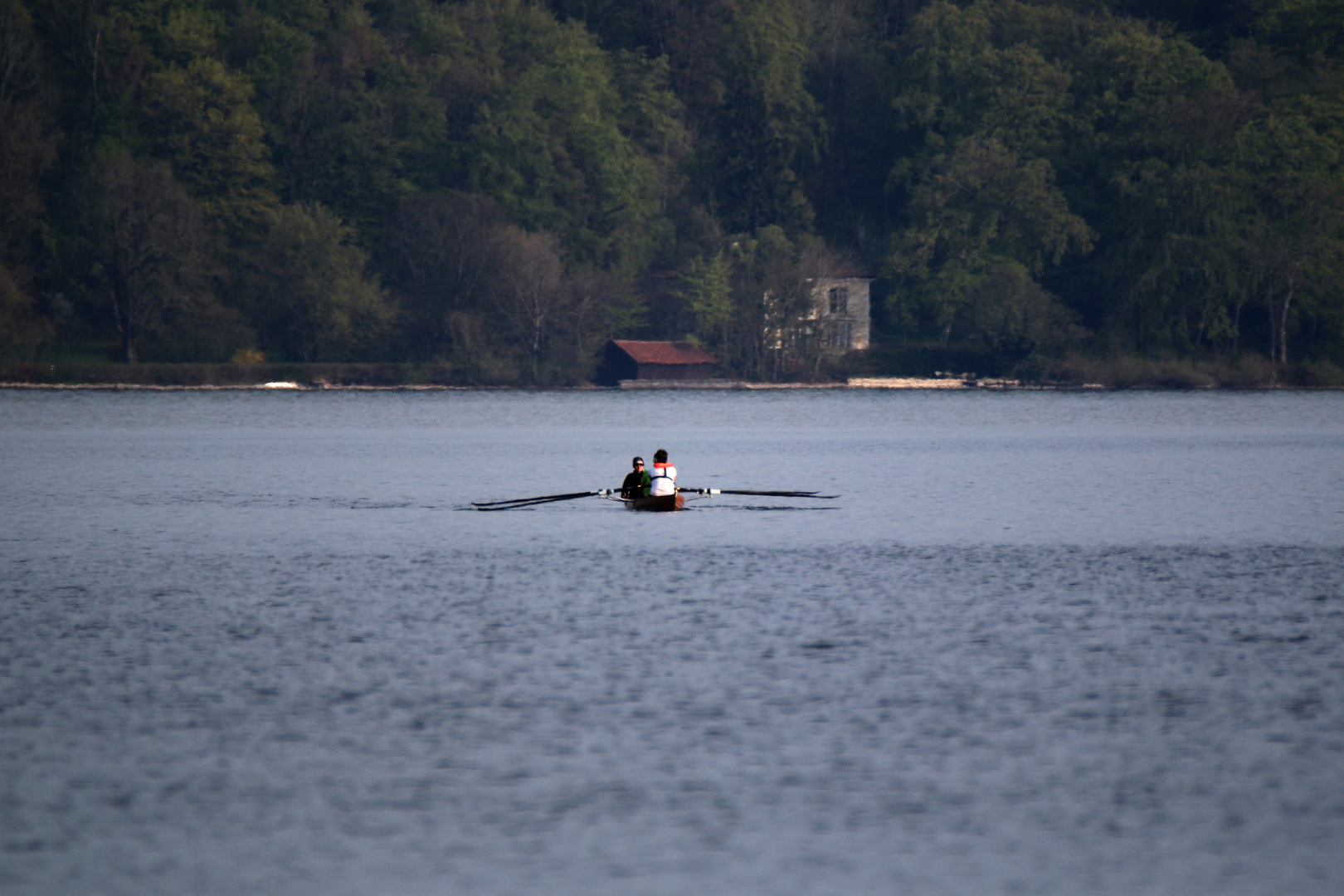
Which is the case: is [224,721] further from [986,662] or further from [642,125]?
[642,125]

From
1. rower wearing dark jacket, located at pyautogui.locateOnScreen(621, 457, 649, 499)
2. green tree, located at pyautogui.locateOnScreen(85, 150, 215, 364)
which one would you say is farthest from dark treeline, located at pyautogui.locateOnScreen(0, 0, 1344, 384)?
rower wearing dark jacket, located at pyautogui.locateOnScreen(621, 457, 649, 499)

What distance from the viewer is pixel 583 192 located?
126m

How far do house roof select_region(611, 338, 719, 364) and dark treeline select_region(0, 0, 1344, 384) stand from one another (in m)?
1.65

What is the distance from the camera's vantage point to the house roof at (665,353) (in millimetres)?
121125

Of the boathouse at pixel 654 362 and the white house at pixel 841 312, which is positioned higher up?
the white house at pixel 841 312

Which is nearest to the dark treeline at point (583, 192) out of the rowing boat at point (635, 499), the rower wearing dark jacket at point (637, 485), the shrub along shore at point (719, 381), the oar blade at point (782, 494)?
the shrub along shore at point (719, 381)

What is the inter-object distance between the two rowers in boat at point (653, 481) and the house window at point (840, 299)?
85.8 metres

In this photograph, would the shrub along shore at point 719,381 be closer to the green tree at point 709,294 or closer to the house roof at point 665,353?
the house roof at point 665,353

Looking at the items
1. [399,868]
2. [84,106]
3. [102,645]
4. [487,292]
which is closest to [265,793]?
[399,868]

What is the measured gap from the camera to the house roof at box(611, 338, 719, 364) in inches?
4769

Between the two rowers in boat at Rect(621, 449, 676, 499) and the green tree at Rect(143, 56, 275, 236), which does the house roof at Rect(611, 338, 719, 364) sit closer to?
the green tree at Rect(143, 56, 275, 236)

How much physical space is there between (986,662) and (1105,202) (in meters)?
106

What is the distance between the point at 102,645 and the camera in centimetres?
2288

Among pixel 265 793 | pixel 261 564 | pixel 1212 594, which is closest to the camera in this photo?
pixel 265 793
